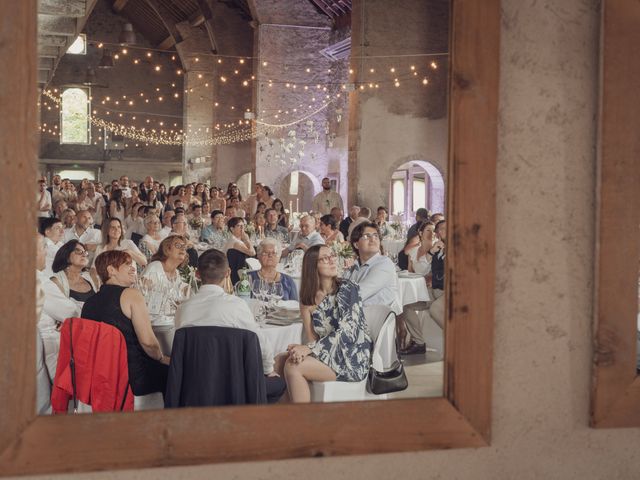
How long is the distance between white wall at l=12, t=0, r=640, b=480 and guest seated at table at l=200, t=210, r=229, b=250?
6416mm

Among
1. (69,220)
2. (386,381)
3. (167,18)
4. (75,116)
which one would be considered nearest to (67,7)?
(69,220)

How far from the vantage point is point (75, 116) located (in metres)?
27.6

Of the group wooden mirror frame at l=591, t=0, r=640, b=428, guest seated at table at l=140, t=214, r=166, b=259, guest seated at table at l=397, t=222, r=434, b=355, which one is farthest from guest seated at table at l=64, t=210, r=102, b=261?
wooden mirror frame at l=591, t=0, r=640, b=428

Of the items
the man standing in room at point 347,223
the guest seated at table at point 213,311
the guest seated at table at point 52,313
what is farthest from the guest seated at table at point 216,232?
the guest seated at table at point 213,311

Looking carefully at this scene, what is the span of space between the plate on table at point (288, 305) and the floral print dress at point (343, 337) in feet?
2.53

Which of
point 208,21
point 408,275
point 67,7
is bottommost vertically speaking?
point 408,275

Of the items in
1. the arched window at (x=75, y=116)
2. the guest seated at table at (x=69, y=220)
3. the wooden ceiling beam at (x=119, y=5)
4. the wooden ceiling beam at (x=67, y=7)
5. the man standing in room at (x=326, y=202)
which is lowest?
the guest seated at table at (x=69, y=220)

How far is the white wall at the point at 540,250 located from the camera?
1.96 metres

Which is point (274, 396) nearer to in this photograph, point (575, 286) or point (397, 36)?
point (575, 286)

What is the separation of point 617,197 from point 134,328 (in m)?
2.43

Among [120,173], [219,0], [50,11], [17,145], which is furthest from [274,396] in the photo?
[120,173]

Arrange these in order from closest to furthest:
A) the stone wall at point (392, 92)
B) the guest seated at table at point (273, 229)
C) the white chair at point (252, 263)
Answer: the white chair at point (252, 263) → the guest seated at table at point (273, 229) → the stone wall at point (392, 92)

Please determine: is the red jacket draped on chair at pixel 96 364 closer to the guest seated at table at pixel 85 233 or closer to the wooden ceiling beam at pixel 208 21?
the guest seated at table at pixel 85 233

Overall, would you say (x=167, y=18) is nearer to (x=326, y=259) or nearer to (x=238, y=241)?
(x=238, y=241)
